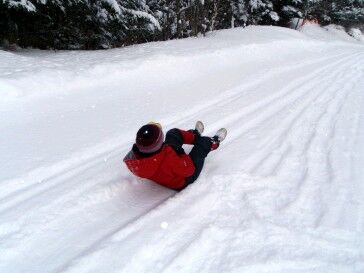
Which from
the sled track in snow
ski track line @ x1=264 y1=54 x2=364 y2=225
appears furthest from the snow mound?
ski track line @ x1=264 y1=54 x2=364 y2=225

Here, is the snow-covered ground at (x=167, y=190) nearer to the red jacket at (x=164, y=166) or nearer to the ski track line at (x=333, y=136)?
the ski track line at (x=333, y=136)

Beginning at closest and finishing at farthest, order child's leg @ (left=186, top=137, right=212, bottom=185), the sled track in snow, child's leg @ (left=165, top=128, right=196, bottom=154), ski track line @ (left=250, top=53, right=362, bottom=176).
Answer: the sled track in snow
child's leg @ (left=186, top=137, right=212, bottom=185)
child's leg @ (left=165, top=128, right=196, bottom=154)
ski track line @ (left=250, top=53, right=362, bottom=176)

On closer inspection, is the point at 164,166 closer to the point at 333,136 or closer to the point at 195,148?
the point at 195,148

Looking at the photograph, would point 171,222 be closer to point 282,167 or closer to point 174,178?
point 174,178

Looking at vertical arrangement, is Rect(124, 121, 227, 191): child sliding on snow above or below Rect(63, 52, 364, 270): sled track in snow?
above

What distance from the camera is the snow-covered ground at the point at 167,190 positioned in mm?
2688

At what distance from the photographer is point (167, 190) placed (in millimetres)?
3682

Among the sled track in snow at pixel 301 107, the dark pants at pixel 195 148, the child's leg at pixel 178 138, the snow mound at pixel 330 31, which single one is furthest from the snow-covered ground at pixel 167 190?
the snow mound at pixel 330 31

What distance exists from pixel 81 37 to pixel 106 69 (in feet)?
11.9

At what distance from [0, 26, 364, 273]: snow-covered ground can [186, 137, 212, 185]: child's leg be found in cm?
11

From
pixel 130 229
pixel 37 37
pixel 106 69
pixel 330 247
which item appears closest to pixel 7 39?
pixel 37 37

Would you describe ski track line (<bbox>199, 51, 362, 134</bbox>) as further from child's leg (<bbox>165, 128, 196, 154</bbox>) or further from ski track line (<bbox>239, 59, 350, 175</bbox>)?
child's leg (<bbox>165, 128, 196, 154</bbox>)

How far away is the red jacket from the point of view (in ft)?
10.6

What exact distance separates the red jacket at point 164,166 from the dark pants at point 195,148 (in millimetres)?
164
